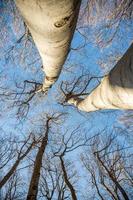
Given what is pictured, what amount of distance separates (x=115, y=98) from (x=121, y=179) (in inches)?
614

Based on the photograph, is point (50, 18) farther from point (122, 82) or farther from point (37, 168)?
point (37, 168)

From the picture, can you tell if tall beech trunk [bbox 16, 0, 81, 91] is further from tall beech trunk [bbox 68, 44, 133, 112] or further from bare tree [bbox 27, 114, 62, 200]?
bare tree [bbox 27, 114, 62, 200]

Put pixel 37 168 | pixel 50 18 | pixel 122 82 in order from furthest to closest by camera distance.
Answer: pixel 37 168 → pixel 122 82 → pixel 50 18

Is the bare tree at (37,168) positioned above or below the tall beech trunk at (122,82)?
above

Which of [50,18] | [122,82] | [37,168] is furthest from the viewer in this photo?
[37,168]

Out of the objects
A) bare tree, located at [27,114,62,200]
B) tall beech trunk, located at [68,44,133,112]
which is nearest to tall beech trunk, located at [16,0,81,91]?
tall beech trunk, located at [68,44,133,112]

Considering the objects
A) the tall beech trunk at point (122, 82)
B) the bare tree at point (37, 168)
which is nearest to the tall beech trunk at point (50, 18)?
the tall beech trunk at point (122, 82)

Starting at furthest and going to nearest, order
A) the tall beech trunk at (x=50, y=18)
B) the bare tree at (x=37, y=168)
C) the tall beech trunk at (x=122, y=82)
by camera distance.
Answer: the bare tree at (x=37, y=168), the tall beech trunk at (x=122, y=82), the tall beech trunk at (x=50, y=18)

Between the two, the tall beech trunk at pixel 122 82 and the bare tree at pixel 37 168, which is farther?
the bare tree at pixel 37 168

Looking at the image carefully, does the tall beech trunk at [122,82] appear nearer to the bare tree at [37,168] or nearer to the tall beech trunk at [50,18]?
the tall beech trunk at [50,18]

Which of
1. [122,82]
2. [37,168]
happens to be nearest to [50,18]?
[122,82]

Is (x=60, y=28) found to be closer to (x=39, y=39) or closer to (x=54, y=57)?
(x=39, y=39)

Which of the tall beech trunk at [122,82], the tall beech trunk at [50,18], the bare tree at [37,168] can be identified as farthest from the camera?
the bare tree at [37,168]

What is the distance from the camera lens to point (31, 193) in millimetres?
10414
